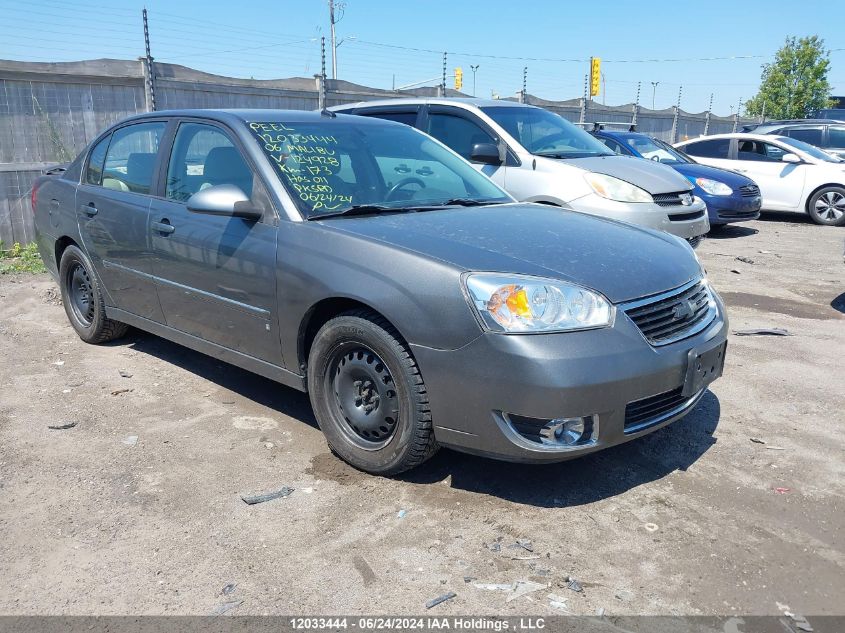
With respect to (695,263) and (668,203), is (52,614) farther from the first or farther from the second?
(668,203)

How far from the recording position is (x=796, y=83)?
3966cm

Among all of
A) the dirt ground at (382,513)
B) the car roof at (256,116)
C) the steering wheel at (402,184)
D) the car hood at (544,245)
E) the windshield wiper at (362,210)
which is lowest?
the dirt ground at (382,513)

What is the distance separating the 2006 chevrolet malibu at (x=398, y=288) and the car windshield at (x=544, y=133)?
317 cm

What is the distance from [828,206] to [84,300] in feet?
40.4

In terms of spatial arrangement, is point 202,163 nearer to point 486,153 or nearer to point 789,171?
point 486,153

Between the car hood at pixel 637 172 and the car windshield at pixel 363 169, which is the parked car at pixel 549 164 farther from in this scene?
the car windshield at pixel 363 169

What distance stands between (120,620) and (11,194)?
7.85 metres

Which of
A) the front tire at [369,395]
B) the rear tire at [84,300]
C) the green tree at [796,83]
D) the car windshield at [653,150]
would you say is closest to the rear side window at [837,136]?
the car windshield at [653,150]

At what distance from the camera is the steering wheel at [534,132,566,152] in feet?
25.1

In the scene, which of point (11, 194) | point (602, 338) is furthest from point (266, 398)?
point (11, 194)

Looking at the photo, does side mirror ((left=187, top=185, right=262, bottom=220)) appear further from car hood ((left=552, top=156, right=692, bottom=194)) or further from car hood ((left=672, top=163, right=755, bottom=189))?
car hood ((left=672, top=163, right=755, bottom=189))

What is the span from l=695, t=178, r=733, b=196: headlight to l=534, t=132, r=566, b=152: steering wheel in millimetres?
4237

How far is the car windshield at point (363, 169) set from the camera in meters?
3.83

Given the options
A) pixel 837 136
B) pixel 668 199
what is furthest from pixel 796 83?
pixel 668 199
